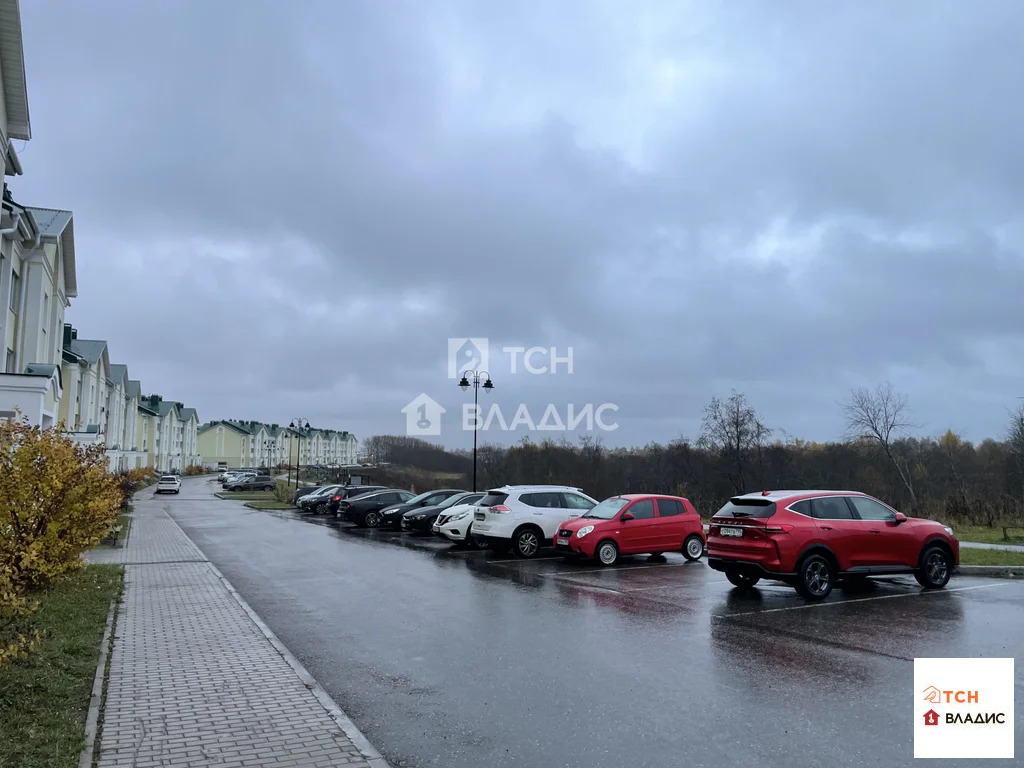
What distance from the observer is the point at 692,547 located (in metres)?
16.3

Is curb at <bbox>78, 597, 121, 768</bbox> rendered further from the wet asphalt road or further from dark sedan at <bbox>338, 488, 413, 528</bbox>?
dark sedan at <bbox>338, 488, 413, 528</bbox>

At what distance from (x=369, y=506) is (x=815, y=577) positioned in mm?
19708

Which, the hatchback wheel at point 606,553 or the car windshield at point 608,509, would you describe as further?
the car windshield at point 608,509

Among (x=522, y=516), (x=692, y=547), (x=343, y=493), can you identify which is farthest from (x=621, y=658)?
(x=343, y=493)

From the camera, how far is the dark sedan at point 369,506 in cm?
2731

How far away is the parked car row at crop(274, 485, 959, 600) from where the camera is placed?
10.9 meters

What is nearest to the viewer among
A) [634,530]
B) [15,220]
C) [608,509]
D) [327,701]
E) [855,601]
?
[327,701]

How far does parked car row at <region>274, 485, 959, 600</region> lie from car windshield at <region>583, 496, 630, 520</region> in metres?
0.03

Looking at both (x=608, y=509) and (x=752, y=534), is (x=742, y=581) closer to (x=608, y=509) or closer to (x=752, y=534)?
(x=752, y=534)

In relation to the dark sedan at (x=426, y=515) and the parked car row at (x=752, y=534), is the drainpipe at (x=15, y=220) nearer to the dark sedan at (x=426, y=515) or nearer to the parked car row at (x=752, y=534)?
the dark sedan at (x=426, y=515)

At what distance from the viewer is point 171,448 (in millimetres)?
103938

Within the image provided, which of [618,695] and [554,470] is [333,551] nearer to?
[618,695]

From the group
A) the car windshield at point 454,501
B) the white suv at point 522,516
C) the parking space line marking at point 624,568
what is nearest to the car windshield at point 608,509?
the parking space line marking at point 624,568

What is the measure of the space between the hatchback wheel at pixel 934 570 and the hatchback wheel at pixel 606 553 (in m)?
5.73
